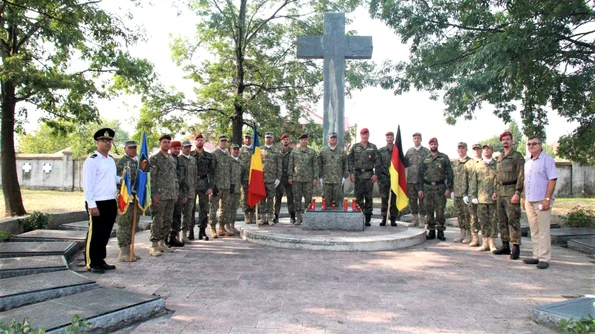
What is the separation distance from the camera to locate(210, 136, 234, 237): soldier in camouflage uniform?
8.07 m

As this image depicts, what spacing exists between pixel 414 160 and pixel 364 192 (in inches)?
53.2

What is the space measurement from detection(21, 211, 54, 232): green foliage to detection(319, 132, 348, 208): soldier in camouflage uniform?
597cm

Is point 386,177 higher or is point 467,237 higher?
point 386,177

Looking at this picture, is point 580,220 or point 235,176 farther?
point 580,220

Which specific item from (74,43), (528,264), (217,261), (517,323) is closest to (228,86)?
(74,43)

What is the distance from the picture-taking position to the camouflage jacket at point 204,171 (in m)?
7.84

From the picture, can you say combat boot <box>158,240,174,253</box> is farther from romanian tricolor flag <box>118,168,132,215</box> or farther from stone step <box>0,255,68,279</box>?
stone step <box>0,255,68,279</box>

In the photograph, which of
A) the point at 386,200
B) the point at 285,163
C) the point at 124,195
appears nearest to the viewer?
the point at 124,195

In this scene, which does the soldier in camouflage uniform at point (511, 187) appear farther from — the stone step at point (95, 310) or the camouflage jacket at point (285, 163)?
the stone step at point (95, 310)

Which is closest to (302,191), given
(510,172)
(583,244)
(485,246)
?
(485,246)

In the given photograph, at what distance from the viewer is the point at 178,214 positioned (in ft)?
24.2

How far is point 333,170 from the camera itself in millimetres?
8453

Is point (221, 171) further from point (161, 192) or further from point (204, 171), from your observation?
point (161, 192)

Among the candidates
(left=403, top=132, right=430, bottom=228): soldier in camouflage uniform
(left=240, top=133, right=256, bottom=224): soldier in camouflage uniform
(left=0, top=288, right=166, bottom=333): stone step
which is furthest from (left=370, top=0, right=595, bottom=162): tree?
(left=0, top=288, right=166, bottom=333): stone step
